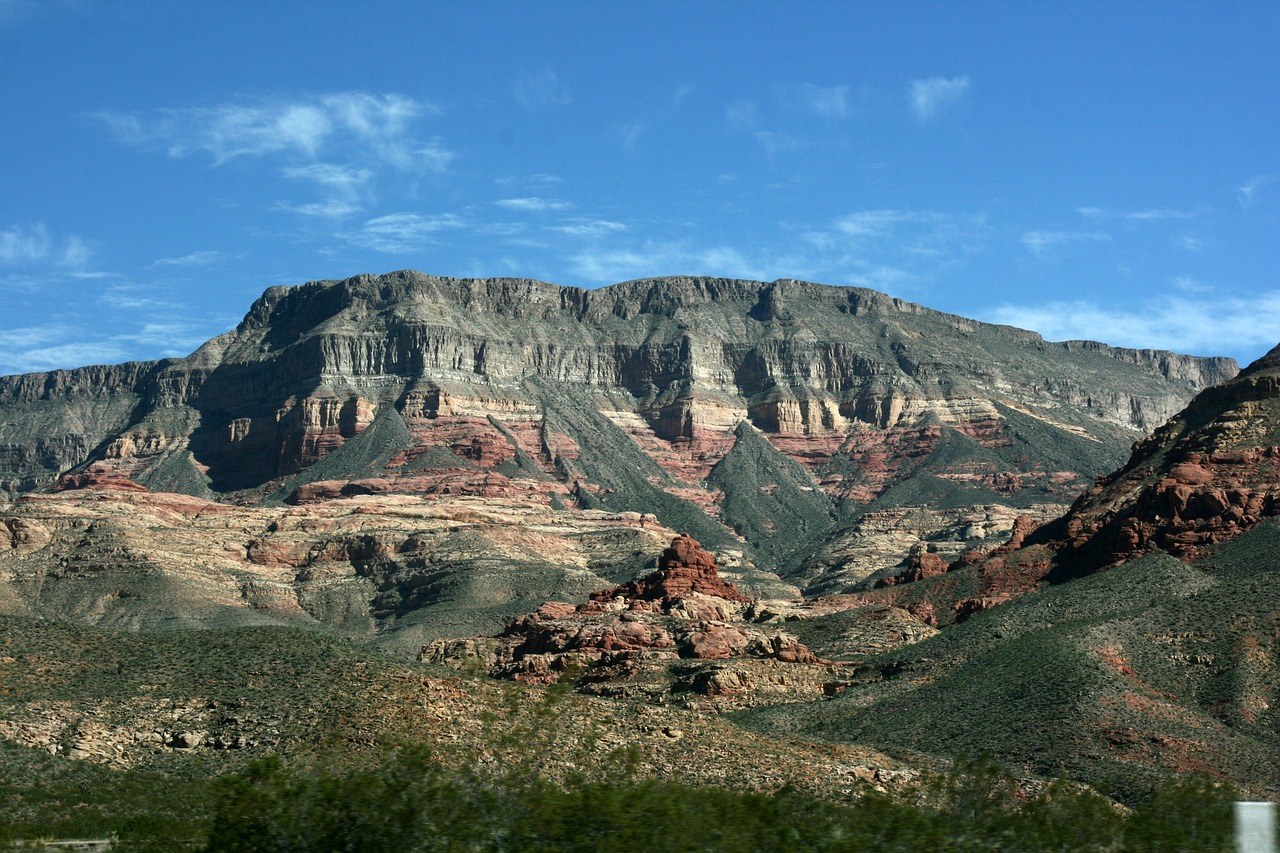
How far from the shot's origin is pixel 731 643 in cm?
9875

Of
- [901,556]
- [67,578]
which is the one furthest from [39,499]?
[901,556]

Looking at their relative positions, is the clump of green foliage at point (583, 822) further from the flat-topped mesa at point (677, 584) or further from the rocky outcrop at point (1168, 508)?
the flat-topped mesa at point (677, 584)

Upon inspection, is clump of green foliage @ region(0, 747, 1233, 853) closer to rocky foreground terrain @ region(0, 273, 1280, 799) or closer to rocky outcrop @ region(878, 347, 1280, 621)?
rocky foreground terrain @ region(0, 273, 1280, 799)

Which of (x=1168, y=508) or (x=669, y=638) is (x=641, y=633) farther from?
(x=1168, y=508)

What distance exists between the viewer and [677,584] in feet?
400

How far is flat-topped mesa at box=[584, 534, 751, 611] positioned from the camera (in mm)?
119312

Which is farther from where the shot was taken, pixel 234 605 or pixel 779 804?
pixel 234 605

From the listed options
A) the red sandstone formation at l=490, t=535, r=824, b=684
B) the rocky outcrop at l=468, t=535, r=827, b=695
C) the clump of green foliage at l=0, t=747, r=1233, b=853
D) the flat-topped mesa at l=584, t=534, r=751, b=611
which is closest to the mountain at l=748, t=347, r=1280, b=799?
the rocky outcrop at l=468, t=535, r=827, b=695

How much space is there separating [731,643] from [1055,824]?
60104 mm

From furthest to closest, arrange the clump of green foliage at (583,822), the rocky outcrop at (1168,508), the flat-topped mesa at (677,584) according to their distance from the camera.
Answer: the flat-topped mesa at (677,584) < the rocky outcrop at (1168,508) < the clump of green foliage at (583,822)

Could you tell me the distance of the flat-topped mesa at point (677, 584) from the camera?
119 metres

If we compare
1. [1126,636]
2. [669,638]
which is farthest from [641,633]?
[1126,636]

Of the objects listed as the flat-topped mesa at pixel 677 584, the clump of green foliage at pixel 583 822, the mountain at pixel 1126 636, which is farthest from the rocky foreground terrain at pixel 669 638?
the clump of green foliage at pixel 583 822

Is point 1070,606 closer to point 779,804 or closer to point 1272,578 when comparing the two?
point 1272,578
